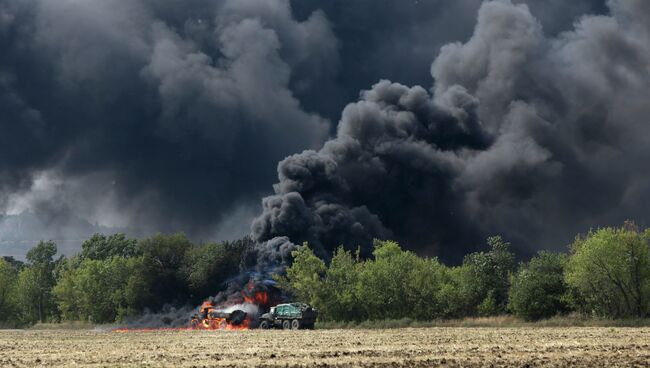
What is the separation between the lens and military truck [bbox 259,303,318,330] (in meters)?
86.2

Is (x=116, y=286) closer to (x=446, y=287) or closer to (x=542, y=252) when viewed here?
(x=446, y=287)

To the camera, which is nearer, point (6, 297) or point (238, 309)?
point (238, 309)

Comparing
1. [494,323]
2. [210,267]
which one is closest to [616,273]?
[494,323]

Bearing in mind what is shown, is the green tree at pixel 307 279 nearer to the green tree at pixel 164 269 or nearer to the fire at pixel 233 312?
the fire at pixel 233 312

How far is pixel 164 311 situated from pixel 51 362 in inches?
3677

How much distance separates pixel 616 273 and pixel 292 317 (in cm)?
3798

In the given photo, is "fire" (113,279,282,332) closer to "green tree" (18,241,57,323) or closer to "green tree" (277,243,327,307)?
"green tree" (277,243,327,307)

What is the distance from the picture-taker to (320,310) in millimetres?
99312

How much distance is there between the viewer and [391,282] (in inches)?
3816

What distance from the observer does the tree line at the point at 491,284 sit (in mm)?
81875

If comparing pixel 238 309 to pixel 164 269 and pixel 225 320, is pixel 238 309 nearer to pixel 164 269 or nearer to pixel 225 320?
pixel 225 320

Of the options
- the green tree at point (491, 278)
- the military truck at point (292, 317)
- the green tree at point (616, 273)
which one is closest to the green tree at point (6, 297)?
the military truck at point (292, 317)

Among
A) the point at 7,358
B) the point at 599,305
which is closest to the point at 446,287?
the point at 599,305

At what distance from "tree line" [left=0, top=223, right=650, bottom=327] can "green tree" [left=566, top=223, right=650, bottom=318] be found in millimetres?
→ 114
